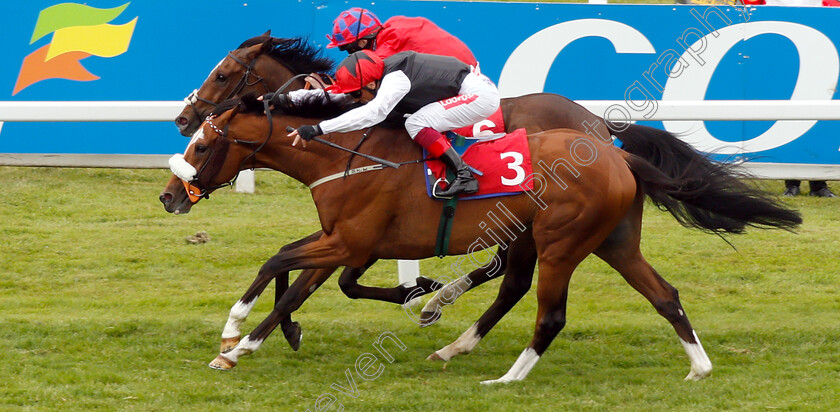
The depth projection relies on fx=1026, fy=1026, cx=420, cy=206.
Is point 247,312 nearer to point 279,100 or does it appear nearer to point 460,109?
point 279,100

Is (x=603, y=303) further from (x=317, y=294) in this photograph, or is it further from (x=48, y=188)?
(x=48, y=188)

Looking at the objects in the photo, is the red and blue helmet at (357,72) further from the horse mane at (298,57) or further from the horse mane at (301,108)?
the horse mane at (298,57)

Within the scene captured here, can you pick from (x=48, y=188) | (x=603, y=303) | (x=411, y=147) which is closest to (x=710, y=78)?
(x=603, y=303)

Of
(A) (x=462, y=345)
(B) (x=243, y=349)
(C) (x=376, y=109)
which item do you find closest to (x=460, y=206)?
(C) (x=376, y=109)

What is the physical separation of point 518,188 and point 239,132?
1.35 metres

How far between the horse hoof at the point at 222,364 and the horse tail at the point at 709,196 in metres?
2.16

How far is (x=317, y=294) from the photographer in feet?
21.7

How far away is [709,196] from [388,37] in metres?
1.96

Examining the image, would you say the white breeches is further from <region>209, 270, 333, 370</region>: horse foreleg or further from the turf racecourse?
the turf racecourse

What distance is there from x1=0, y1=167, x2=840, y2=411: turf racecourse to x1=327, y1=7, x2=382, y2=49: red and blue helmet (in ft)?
5.24

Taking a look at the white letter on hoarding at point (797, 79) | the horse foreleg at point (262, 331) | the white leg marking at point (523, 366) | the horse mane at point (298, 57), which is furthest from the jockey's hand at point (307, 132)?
the white letter on hoarding at point (797, 79)

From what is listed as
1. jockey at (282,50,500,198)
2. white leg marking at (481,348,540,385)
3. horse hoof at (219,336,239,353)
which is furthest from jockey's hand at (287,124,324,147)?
white leg marking at (481,348,540,385)

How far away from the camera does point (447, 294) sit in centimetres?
586

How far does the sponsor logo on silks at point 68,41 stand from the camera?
27.2ft
